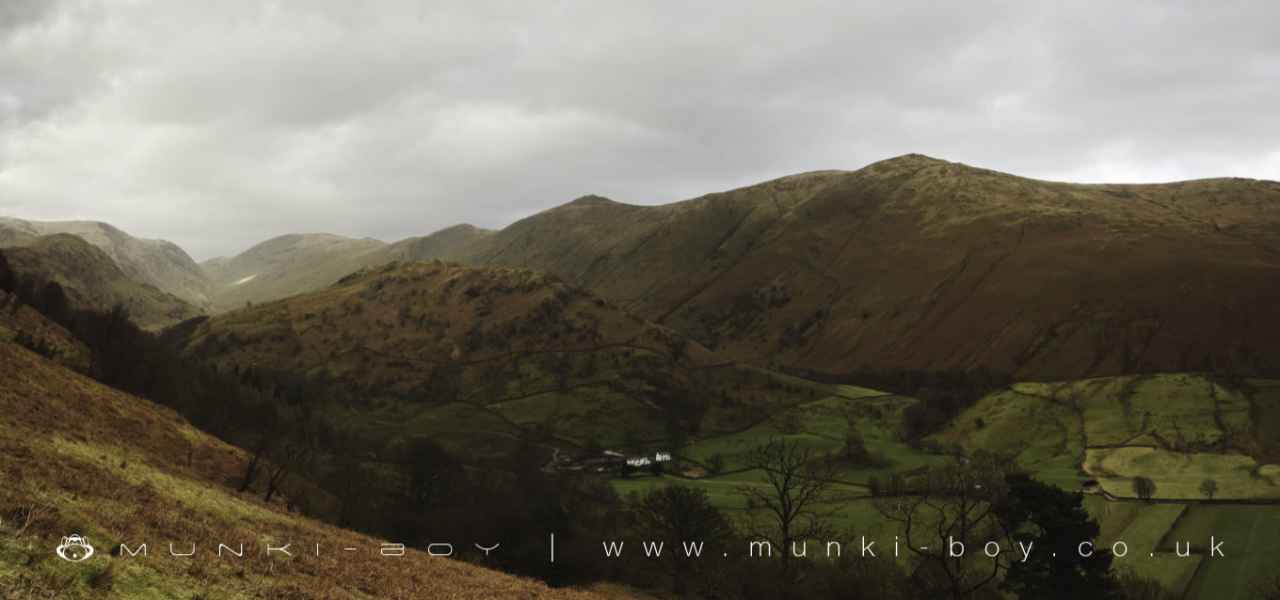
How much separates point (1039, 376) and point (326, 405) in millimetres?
177107

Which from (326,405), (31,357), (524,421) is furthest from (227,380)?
(31,357)

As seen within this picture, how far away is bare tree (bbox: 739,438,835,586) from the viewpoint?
196 feet

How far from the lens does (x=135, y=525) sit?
20219 mm

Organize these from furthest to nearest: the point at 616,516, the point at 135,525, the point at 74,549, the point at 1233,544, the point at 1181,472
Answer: the point at 1181,472 < the point at 616,516 < the point at 1233,544 < the point at 135,525 < the point at 74,549

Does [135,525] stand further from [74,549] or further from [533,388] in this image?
[533,388]

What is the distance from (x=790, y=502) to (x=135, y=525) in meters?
50.1

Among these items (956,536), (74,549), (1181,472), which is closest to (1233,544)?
(1181,472)

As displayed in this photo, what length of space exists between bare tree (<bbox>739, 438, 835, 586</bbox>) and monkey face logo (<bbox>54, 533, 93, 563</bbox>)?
44.4m

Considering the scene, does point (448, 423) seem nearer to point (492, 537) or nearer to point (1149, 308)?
point (492, 537)

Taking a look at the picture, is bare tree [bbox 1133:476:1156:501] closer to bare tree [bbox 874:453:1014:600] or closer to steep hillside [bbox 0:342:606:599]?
bare tree [bbox 874:453:1014:600]

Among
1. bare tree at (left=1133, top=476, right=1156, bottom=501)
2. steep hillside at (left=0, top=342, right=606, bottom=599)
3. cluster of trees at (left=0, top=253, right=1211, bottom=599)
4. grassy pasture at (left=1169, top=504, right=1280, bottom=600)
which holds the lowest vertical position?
grassy pasture at (left=1169, top=504, right=1280, bottom=600)

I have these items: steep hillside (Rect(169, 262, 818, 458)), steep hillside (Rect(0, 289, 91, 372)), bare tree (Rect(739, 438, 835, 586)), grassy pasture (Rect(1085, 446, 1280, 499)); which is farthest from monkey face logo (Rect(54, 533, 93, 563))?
steep hillside (Rect(169, 262, 818, 458))

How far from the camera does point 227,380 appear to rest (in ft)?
393

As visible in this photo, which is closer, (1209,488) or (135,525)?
(135,525)
